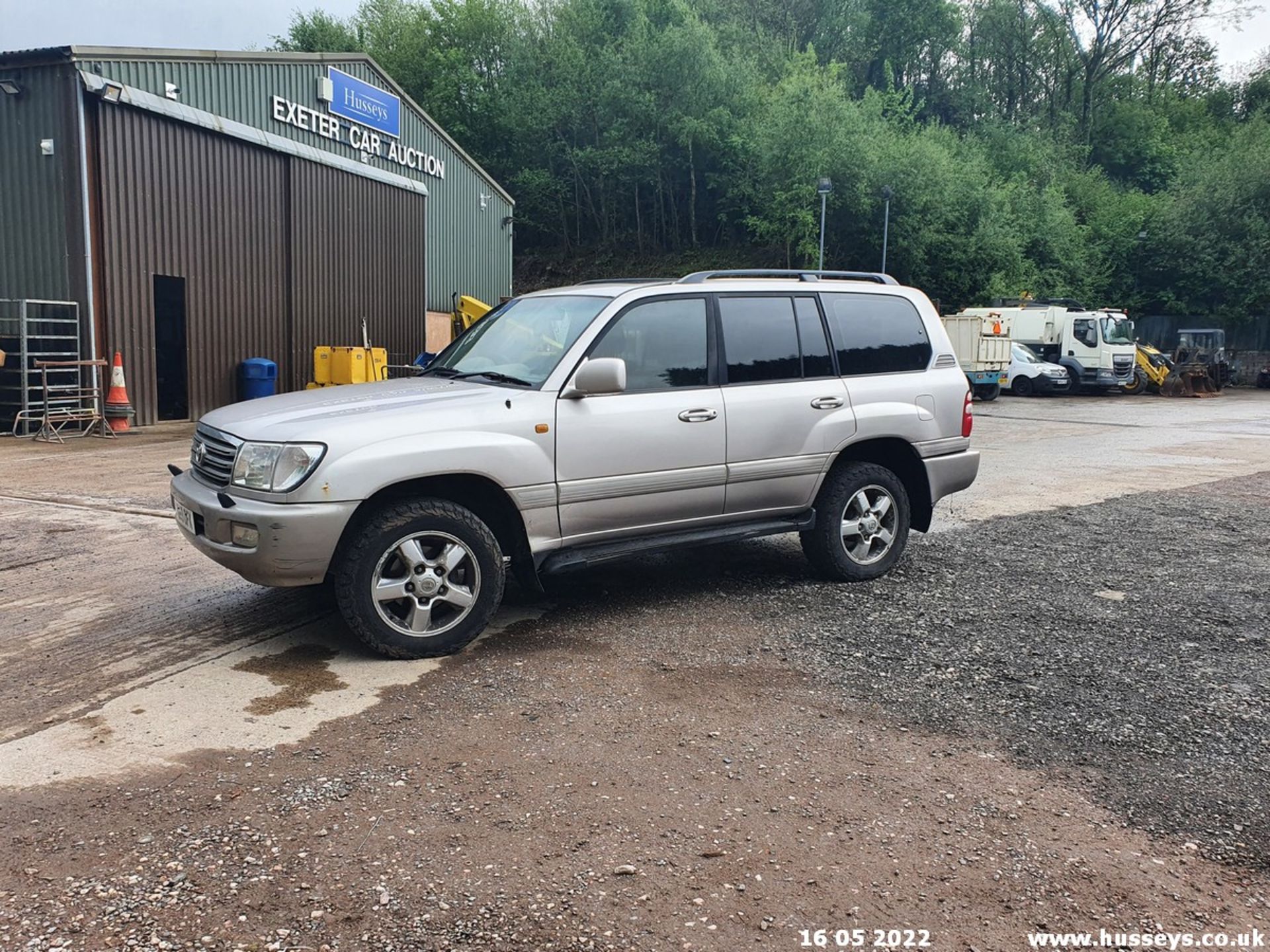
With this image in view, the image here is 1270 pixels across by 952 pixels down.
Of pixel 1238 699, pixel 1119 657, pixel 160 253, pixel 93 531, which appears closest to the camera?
pixel 1238 699

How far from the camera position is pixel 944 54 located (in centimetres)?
6169

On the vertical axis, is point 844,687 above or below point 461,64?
below

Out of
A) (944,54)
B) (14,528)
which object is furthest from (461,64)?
(14,528)

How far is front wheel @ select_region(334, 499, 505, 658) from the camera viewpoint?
4.79 metres

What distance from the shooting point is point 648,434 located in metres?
5.56

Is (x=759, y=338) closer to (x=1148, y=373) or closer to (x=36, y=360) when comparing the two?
(x=36, y=360)

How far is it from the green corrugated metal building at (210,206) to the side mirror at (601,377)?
12539mm

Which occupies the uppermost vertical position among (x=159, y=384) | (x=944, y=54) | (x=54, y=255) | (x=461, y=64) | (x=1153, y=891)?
(x=944, y=54)

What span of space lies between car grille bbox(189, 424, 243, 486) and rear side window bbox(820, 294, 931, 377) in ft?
11.9

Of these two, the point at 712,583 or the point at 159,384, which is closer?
the point at 712,583

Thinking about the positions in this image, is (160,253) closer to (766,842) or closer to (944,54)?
(766,842)

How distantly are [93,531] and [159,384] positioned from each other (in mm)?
10440

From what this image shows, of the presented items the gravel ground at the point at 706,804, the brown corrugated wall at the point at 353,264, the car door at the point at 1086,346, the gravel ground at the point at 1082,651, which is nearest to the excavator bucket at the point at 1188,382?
the car door at the point at 1086,346

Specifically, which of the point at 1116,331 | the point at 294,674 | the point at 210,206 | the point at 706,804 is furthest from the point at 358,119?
the point at 1116,331
